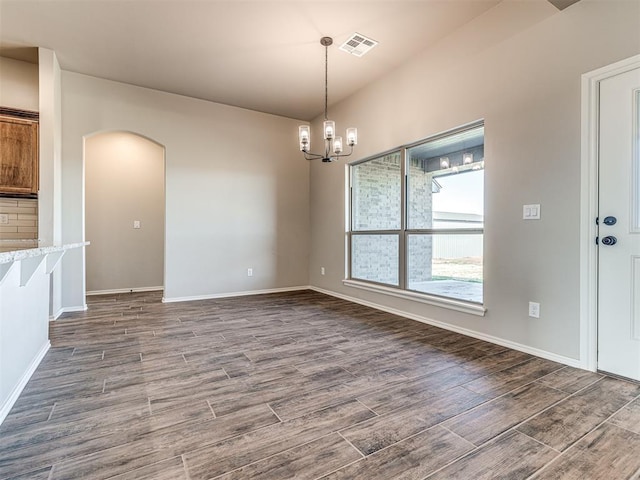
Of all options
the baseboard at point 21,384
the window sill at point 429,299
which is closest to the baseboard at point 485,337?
the window sill at point 429,299

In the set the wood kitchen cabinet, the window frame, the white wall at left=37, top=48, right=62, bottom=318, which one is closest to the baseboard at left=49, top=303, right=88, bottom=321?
the white wall at left=37, top=48, right=62, bottom=318

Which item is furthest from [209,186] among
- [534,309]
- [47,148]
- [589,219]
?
[589,219]

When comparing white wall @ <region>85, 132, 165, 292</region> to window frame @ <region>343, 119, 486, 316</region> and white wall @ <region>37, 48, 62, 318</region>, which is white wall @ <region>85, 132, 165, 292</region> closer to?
white wall @ <region>37, 48, 62, 318</region>

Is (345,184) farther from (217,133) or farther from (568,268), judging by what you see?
(568,268)

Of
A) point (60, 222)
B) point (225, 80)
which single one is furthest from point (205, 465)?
point (225, 80)

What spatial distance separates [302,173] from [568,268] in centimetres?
428

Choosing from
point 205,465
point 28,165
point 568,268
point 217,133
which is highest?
point 217,133

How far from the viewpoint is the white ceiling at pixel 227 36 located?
114 inches

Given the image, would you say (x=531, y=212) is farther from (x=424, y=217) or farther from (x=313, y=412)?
(x=313, y=412)

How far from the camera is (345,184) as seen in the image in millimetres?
4930

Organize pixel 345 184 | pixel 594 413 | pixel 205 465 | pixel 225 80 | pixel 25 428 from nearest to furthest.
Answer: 1. pixel 205 465
2. pixel 25 428
3. pixel 594 413
4. pixel 225 80
5. pixel 345 184

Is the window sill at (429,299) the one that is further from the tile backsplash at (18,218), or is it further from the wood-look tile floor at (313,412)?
the tile backsplash at (18,218)

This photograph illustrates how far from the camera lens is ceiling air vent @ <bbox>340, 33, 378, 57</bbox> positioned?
130 inches

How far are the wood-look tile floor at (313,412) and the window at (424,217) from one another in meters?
0.83
